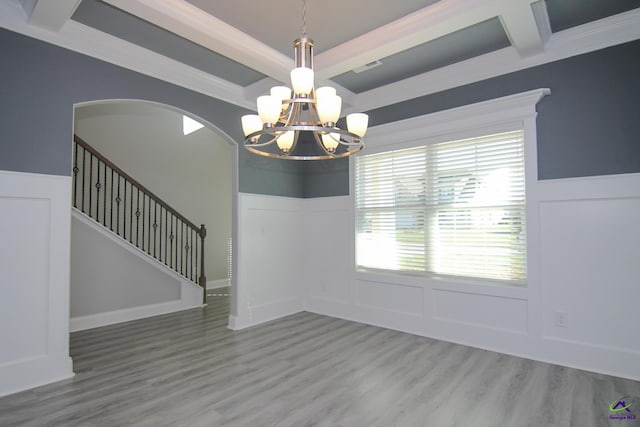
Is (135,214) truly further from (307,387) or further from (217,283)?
(307,387)

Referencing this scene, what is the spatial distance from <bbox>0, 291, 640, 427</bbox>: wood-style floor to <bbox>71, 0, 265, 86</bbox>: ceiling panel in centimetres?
301

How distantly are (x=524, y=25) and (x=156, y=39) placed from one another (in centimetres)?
323

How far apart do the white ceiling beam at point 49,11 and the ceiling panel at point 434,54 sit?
2623 millimetres

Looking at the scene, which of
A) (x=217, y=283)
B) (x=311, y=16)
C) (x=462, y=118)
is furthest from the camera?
(x=217, y=283)

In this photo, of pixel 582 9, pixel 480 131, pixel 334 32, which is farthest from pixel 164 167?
pixel 582 9

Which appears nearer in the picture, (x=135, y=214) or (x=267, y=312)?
(x=267, y=312)

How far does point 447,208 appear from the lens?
385 cm

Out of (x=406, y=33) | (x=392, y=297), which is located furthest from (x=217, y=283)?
(x=406, y=33)

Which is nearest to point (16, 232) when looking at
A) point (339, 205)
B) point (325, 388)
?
point (325, 388)

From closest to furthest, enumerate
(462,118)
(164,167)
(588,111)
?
1. (588,111)
2. (462,118)
3. (164,167)

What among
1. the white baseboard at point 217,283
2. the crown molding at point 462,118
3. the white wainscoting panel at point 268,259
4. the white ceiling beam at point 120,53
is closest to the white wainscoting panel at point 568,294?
the crown molding at point 462,118

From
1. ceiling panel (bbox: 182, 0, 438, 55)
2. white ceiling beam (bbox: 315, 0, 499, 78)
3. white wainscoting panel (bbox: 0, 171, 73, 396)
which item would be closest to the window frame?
white ceiling beam (bbox: 315, 0, 499, 78)

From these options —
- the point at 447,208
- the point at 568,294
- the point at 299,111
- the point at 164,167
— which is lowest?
the point at 568,294

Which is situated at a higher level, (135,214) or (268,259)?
(135,214)
